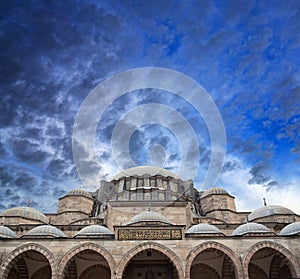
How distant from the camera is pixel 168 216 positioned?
18.8m

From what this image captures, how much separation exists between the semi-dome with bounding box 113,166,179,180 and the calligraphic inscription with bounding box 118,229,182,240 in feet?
32.2

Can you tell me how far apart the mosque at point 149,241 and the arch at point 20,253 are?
0.14 feet

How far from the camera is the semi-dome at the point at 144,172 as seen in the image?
24853 millimetres

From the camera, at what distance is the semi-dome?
24853mm

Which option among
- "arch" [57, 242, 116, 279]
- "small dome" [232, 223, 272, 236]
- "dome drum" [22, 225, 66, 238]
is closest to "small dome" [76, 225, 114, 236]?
"arch" [57, 242, 116, 279]

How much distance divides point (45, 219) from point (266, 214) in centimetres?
1521

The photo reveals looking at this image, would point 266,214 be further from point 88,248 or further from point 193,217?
point 88,248

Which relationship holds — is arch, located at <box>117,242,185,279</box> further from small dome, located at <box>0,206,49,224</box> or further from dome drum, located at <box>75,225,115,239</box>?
small dome, located at <box>0,206,49,224</box>

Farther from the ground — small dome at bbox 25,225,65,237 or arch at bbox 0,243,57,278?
small dome at bbox 25,225,65,237

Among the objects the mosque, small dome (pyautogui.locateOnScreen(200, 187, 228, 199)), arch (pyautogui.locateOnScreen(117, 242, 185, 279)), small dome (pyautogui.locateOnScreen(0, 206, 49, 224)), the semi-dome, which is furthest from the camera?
the semi-dome

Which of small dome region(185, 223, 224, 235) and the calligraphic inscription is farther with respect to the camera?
small dome region(185, 223, 224, 235)

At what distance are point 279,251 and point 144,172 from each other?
41.8 feet

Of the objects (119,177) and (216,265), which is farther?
(119,177)

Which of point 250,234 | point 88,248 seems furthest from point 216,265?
point 88,248
